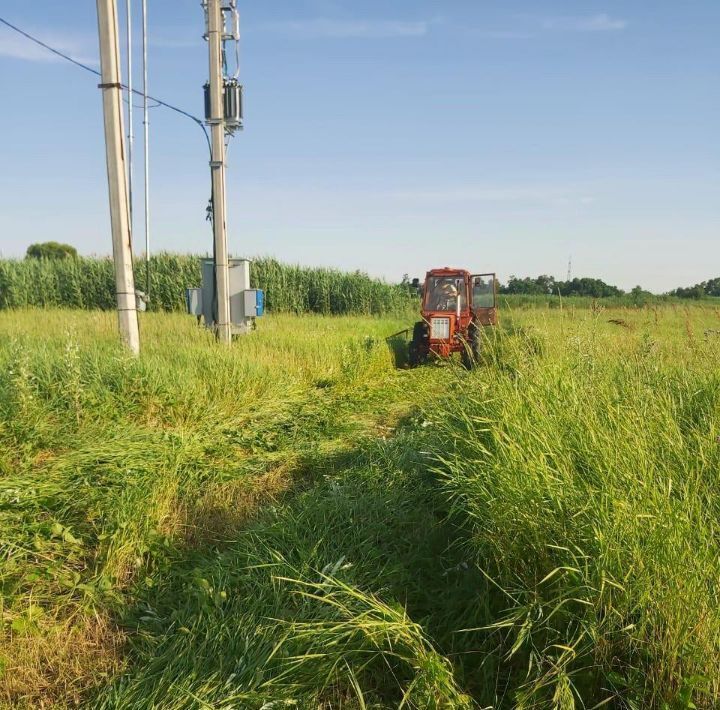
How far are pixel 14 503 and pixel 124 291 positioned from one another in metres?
3.33

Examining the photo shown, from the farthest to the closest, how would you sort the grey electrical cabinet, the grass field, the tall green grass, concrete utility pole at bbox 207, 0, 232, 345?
the tall green grass < the grey electrical cabinet < concrete utility pole at bbox 207, 0, 232, 345 < the grass field

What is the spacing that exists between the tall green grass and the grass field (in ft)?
44.3

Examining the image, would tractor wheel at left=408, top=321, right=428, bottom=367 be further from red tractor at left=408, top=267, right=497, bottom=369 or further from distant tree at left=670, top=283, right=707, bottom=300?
distant tree at left=670, top=283, right=707, bottom=300

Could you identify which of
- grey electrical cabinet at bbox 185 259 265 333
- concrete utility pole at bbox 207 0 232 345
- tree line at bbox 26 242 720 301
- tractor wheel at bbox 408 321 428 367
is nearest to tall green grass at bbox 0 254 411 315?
tree line at bbox 26 242 720 301

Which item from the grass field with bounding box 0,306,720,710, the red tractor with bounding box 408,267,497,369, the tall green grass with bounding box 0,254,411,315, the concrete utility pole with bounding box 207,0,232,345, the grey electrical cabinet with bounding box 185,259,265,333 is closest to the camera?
the grass field with bounding box 0,306,720,710

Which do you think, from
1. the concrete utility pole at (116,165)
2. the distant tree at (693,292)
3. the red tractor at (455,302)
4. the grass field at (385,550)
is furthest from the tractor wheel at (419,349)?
the distant tree at (693,292)

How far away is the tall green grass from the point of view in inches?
697

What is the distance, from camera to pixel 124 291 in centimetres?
606

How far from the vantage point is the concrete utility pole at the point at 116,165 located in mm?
5680

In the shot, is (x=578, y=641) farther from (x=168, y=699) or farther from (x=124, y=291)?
(x=124, y=291)

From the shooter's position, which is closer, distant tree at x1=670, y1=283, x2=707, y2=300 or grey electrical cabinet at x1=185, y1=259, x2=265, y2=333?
grey electrical cabinet at x1=185, y1=259, x2=265, y2=333

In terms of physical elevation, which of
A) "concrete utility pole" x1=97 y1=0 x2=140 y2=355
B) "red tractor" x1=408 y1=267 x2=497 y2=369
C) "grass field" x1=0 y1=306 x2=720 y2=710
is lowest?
"grass field" x1=0 y1=306 x2=720 y2=710

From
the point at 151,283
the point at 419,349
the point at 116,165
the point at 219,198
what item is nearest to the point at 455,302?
the point at 419,349

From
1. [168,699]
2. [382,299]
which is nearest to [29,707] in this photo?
[168,699]
